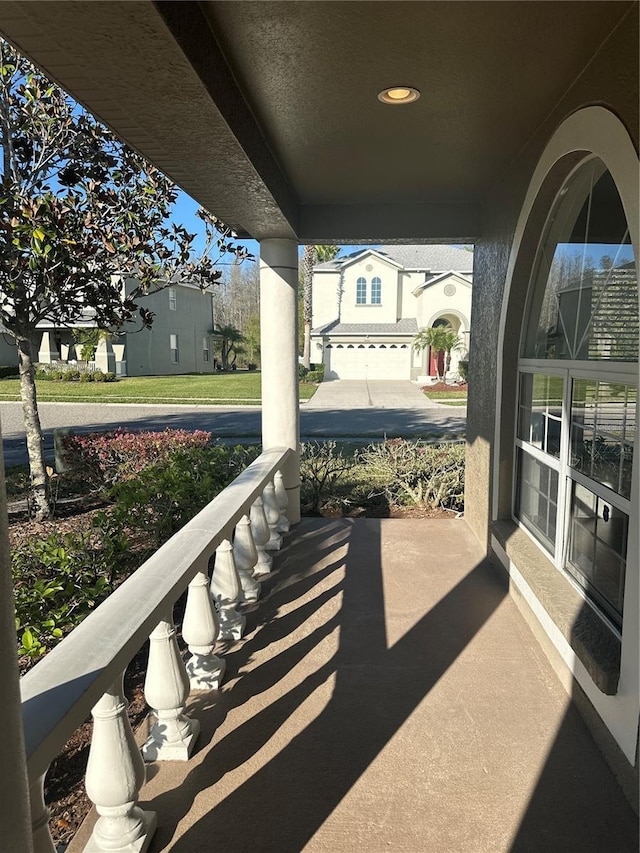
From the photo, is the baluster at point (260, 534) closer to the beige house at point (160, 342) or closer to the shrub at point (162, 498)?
the shrub at point (162, 498)

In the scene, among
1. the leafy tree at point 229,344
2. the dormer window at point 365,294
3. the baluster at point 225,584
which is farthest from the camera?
the leafy tree at point 229,344

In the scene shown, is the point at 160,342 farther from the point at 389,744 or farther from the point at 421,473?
the point at 389,744

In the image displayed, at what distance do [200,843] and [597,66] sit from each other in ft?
12.2

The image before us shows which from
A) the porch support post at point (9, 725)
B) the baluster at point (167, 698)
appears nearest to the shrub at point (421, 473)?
the baluster at point (167, 698)

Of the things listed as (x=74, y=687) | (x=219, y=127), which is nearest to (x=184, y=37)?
(x=219, y=127)

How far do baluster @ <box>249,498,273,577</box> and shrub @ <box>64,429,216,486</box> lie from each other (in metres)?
3.54

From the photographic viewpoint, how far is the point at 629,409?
8.93 feet

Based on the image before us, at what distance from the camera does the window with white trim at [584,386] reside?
285 centimetres

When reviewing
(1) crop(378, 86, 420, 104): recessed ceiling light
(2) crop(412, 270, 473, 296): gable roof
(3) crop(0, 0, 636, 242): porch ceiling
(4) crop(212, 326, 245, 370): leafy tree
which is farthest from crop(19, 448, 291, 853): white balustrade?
(4) crop(212, 326, 245, 370): leafy tree

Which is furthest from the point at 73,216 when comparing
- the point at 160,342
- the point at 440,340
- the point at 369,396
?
the point at 160,342

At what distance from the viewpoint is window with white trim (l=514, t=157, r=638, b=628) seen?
2.85 metres

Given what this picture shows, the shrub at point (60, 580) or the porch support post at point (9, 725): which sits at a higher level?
the porch support post at point (9, 725)

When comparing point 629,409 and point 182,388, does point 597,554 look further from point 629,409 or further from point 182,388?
point 182,388

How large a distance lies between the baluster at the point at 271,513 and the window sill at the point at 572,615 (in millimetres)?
1994
